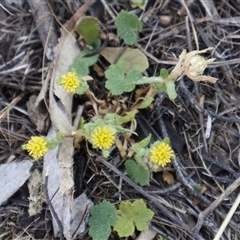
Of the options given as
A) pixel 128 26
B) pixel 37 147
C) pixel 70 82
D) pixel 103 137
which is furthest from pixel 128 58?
pixel 37 147

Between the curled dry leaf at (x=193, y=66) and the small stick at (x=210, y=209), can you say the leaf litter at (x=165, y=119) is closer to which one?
the small stick at (x=210, y=209)

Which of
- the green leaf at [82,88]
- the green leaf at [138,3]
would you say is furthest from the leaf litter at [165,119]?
the green leaf at [82,88]

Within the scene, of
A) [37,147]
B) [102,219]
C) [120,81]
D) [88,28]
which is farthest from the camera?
[88,28]

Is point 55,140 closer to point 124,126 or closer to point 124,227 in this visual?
→ point 124,126

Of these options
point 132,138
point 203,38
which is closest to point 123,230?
point 132,138

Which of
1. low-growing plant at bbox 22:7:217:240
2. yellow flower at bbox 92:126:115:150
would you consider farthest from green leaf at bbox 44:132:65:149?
yellow flower at bbox 92:126:115:150

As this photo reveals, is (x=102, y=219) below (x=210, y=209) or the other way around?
the other way around
